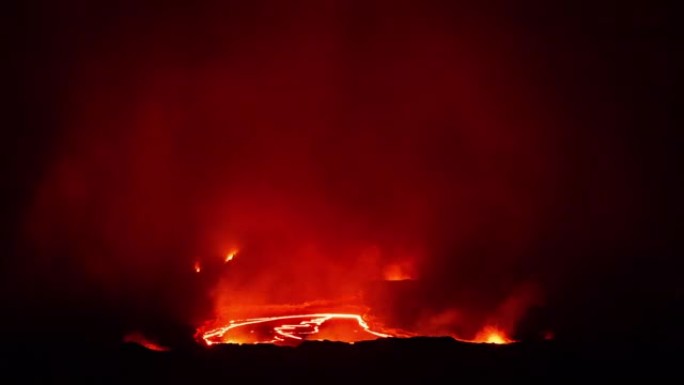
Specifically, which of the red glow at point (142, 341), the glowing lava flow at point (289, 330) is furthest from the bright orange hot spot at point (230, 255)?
the red glow at point (142, 341)

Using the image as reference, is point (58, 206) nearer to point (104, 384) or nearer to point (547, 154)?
point (104, 384)

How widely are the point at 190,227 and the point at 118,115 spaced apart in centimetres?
229

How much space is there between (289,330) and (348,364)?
1.75 meters

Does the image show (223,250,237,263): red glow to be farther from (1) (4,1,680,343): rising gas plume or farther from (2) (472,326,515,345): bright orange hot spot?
(2) (472,326,515,345): bright orange hot spot

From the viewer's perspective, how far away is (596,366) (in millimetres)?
7586

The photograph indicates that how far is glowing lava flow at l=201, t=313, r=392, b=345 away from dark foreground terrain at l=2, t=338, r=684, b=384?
0.83 m

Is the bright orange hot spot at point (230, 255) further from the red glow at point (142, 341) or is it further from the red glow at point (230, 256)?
the red glow at point (142, 341)

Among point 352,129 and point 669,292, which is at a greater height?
point 352,129

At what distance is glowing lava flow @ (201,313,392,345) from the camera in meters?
8.65

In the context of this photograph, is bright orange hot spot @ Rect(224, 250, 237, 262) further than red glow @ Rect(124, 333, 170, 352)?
Yes

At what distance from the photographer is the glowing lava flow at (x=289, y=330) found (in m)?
8.65

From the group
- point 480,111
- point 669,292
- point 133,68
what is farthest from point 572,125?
point 133,68

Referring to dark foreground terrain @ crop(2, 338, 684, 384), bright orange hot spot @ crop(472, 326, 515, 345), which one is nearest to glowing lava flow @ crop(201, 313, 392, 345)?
dark foreground terrain @ crop(2, 338, 684, 384)

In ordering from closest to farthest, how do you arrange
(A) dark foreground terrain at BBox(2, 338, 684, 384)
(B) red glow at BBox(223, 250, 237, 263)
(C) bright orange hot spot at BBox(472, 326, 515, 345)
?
(A) dark foreground terrain at BBox(2, 338, 684, 384) → (C) bright orange hot spot at BBox(472, 326, 515, 345) → (B) red glow at BBox(223, 250, 237, 263)
